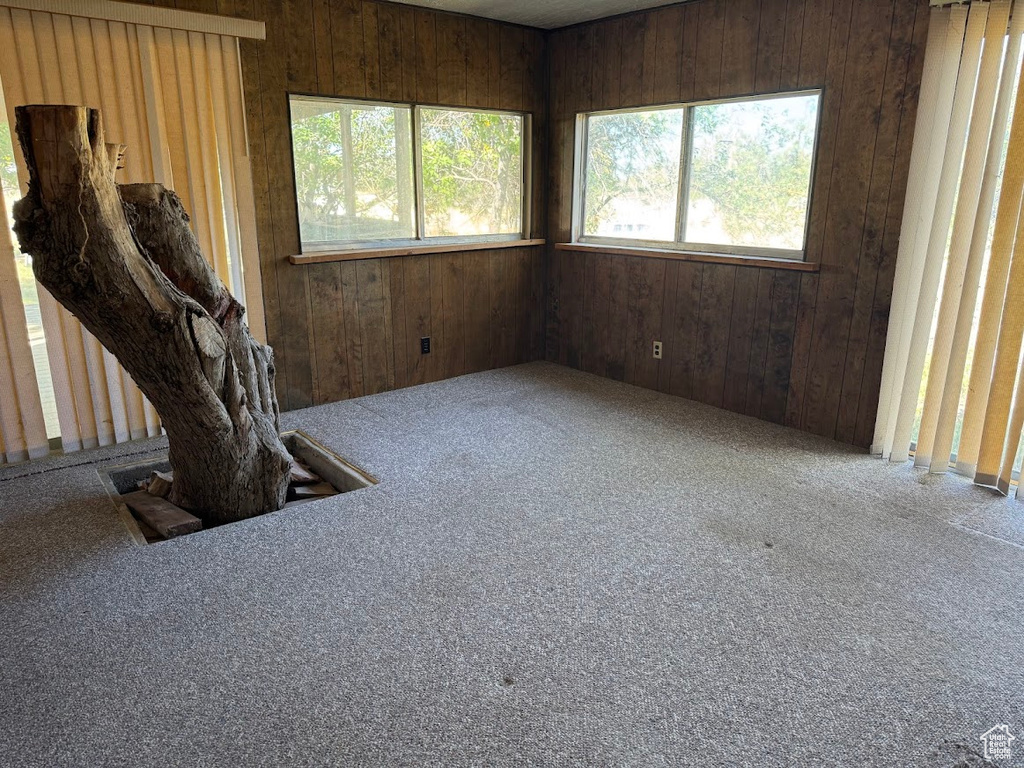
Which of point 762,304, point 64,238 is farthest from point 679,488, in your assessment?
point 64,238

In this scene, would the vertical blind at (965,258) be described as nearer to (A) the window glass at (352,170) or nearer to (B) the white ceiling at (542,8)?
(B) the white ceiling at (542,8)

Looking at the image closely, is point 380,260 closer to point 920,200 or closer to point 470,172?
point 470,172

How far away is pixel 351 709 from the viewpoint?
5.77 ft

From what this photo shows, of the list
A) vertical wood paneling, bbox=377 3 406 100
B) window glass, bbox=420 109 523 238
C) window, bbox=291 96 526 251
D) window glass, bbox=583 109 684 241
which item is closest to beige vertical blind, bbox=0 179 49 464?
window, bbox=291 96 526 251

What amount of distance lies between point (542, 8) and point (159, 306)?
297cm

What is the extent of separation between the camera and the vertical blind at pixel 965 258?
9.30 ft

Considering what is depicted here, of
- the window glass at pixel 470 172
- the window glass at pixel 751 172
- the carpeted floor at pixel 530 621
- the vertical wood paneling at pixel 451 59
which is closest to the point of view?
the carpeted floor at pixel 530 621

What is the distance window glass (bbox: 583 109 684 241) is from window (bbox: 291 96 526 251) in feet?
1.73

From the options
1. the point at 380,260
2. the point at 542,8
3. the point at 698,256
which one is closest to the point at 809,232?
the point at 698,256

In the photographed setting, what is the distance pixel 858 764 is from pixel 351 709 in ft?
3.96

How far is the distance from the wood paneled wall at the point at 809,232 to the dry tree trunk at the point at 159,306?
2.42 m

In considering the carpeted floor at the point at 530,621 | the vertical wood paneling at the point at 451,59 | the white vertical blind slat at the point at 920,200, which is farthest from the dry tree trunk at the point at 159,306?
the white vertical blind slat at the point at 920,200

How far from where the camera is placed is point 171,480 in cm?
313

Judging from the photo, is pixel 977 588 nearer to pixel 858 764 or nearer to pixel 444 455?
pixel 858 764
